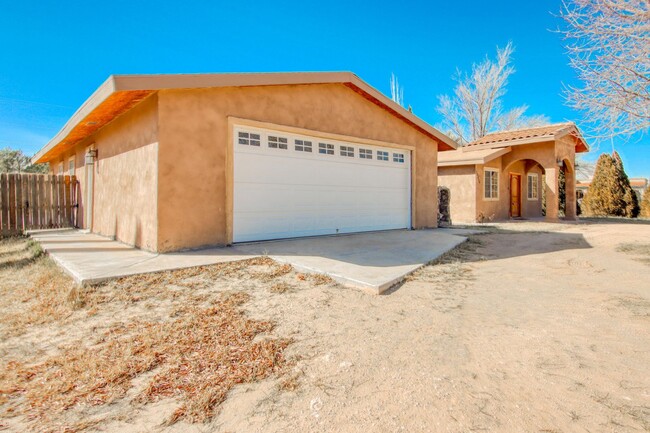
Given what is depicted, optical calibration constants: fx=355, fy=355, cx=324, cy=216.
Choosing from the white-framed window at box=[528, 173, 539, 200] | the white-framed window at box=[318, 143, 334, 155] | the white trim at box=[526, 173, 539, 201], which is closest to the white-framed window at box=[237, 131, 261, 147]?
the white-framed window at box=[318, 143, 334, 155]

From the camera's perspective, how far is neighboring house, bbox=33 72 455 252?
6008 millimetres

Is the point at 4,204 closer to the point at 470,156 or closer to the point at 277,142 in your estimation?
the point at 277,142

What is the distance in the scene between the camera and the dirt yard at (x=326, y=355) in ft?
6.42

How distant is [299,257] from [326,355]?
3.05 m

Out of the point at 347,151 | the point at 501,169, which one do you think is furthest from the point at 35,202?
the point at 501,169

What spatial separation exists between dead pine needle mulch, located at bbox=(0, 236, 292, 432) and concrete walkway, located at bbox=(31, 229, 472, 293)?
1.66ft

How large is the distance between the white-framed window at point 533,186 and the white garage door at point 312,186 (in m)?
12.1

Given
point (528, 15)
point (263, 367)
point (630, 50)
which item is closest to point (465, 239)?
point (630, 50)

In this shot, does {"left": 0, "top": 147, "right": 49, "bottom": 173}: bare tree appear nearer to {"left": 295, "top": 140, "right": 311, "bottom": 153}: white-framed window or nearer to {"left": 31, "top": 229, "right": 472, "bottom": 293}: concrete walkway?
{"left": 31, "top": 229, "right": 472, "bottom": 293}: concrete walkway

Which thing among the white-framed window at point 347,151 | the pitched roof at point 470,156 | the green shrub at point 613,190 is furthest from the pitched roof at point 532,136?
the white-framed window at point 347,151

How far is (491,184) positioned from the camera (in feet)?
54.0

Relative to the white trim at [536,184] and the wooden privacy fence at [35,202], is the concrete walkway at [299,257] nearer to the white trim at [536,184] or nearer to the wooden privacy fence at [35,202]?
the wooden privacy fence at [35,202]

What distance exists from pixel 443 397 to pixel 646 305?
128 inches

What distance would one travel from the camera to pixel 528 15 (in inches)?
553
